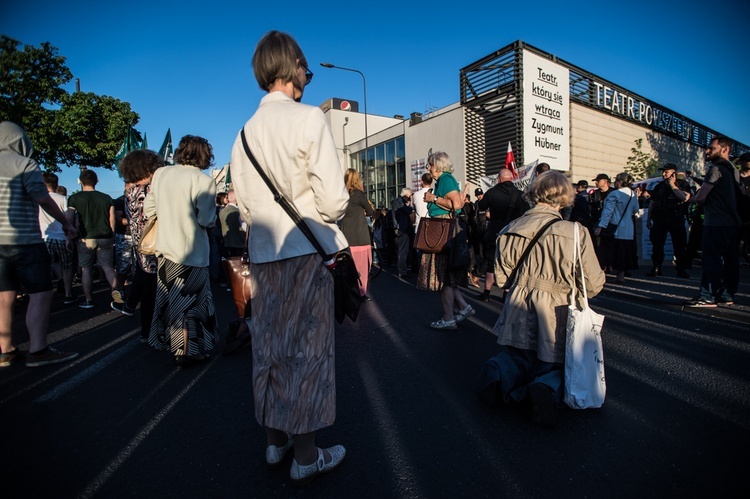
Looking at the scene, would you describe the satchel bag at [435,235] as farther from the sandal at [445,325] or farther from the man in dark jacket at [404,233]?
the man in dark jacket at [404,233]

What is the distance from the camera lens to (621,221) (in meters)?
6.93

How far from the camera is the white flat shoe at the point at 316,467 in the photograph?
1764 millimetres

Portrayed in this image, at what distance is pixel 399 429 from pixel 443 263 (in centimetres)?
219

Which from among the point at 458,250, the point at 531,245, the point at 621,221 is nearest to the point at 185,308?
the point at 458,250

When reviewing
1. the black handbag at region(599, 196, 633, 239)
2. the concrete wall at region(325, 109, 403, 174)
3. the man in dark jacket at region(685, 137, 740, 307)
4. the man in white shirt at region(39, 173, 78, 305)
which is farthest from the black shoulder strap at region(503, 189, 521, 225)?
the concrete wall at region(325, 109, 403, 174)

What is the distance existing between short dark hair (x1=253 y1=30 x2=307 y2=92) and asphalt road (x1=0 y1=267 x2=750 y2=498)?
1.93 meters

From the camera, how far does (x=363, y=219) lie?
5645mm

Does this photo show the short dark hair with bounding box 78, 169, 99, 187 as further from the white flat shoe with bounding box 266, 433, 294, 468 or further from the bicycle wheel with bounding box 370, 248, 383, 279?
the white flat shoe with bounding box 266, 433, 294, 468

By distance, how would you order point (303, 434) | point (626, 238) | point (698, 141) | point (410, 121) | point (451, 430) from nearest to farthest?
point (303, 434) < point (451, 430) < point (626, 238) < point (410, 121) < point (698, 141)

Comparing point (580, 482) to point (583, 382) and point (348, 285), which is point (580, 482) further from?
point (348, 285)

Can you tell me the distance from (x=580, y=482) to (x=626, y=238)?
642 centimetres

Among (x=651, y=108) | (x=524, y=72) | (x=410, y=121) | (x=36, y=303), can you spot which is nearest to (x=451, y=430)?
(x=36, y=303)

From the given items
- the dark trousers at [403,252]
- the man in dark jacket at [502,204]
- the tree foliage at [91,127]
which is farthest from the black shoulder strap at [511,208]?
the tree foliage at [91,127]

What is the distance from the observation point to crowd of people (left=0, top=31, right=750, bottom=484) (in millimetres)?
1752
